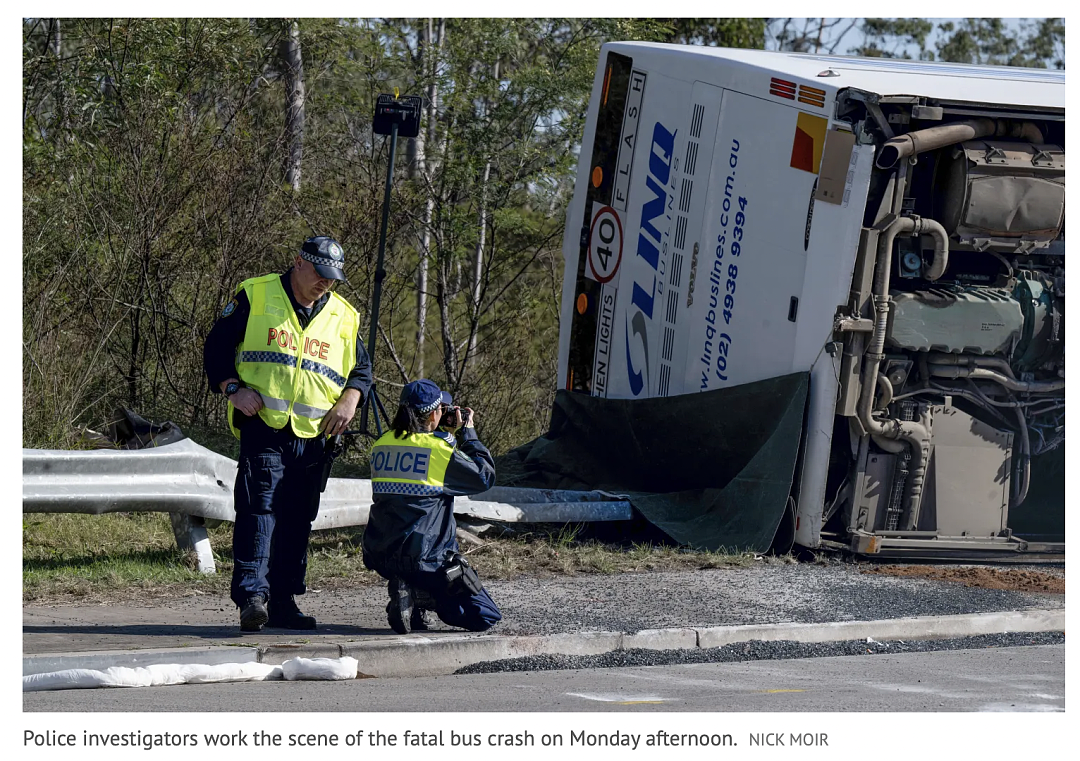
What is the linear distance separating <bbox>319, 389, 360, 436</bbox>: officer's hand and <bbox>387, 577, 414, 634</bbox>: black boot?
2.35ft

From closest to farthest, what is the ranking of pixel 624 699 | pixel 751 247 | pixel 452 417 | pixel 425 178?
pixel 624 699 < pixel 452 417 < pixel 751 247 < pixel 425 178

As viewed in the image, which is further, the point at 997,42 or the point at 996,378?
the point at 997,42

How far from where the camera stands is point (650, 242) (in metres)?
9.88

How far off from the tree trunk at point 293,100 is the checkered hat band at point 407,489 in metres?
6.59

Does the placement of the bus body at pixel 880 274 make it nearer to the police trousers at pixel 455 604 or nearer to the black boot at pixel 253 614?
the police trousers at pixel 455 604

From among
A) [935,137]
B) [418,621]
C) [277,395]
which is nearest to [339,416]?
[277,395]

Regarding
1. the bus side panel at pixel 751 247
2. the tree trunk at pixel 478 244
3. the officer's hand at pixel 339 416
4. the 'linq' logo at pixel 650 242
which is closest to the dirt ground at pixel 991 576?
the bus side panel at pixel 751 247

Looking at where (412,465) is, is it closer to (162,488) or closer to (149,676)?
(149,676)

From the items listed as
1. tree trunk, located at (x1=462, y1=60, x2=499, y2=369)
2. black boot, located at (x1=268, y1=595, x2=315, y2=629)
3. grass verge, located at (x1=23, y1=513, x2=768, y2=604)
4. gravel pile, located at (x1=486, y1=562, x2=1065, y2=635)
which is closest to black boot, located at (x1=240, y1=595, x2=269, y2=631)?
black boot, located at (x1=268, y1=595, x2=315, y2=629)

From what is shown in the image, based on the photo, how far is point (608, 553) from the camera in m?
8.48

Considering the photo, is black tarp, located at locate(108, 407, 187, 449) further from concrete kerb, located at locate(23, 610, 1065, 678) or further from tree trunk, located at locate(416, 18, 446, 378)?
tree trunk, located at locate(416, 18, 446, 378)

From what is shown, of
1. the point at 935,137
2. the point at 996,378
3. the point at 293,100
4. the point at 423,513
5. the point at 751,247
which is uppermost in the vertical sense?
the point at 293,100

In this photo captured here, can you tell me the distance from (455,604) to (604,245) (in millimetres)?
4551

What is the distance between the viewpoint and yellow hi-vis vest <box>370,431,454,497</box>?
20.6ft
